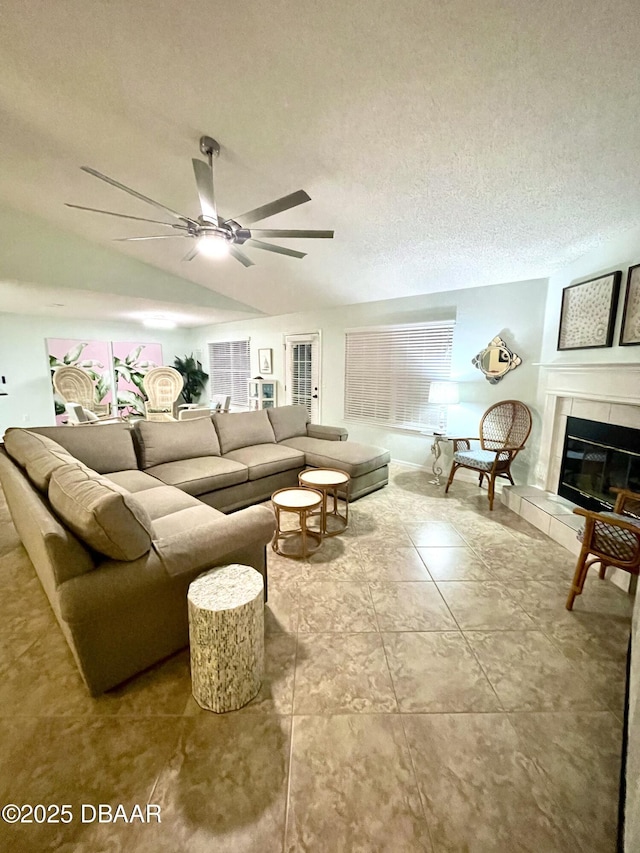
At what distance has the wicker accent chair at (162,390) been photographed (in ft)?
17.1

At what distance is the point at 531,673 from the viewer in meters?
1.58

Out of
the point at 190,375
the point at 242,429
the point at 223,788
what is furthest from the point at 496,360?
the point at 190,375

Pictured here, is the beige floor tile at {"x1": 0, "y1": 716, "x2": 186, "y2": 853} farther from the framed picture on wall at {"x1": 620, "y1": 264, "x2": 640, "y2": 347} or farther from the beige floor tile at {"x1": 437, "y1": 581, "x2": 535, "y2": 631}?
the framed picture on wall at {"x1": 620, "y1": 264, "x2": 640, "y2": 347}

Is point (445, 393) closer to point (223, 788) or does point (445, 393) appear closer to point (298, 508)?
point (298, 508)

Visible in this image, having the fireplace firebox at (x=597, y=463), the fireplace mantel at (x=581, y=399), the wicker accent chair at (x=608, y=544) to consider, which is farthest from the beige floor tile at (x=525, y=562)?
the fireplace mantel at (x=581, y=399)

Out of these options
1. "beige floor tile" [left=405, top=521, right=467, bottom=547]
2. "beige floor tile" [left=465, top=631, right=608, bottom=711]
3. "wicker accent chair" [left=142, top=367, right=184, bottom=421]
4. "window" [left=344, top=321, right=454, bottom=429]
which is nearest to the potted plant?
"wicker accent chair" [left=142, top=367, right=184, bottom=421]

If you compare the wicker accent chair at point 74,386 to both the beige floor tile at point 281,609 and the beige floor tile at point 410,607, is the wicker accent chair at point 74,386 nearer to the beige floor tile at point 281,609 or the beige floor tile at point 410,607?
the beige floor tile at point 281,609

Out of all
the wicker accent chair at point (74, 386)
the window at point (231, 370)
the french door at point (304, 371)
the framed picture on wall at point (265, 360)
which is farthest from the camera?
the window at point (231, 370)

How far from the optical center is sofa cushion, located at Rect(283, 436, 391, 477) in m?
3.41

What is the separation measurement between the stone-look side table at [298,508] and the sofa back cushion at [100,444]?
4.81ft

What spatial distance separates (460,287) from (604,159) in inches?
79.3

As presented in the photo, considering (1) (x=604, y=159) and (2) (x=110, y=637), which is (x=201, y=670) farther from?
(1) (x=604, y=159)

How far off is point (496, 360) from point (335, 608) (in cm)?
322

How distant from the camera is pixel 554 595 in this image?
2.13 m
